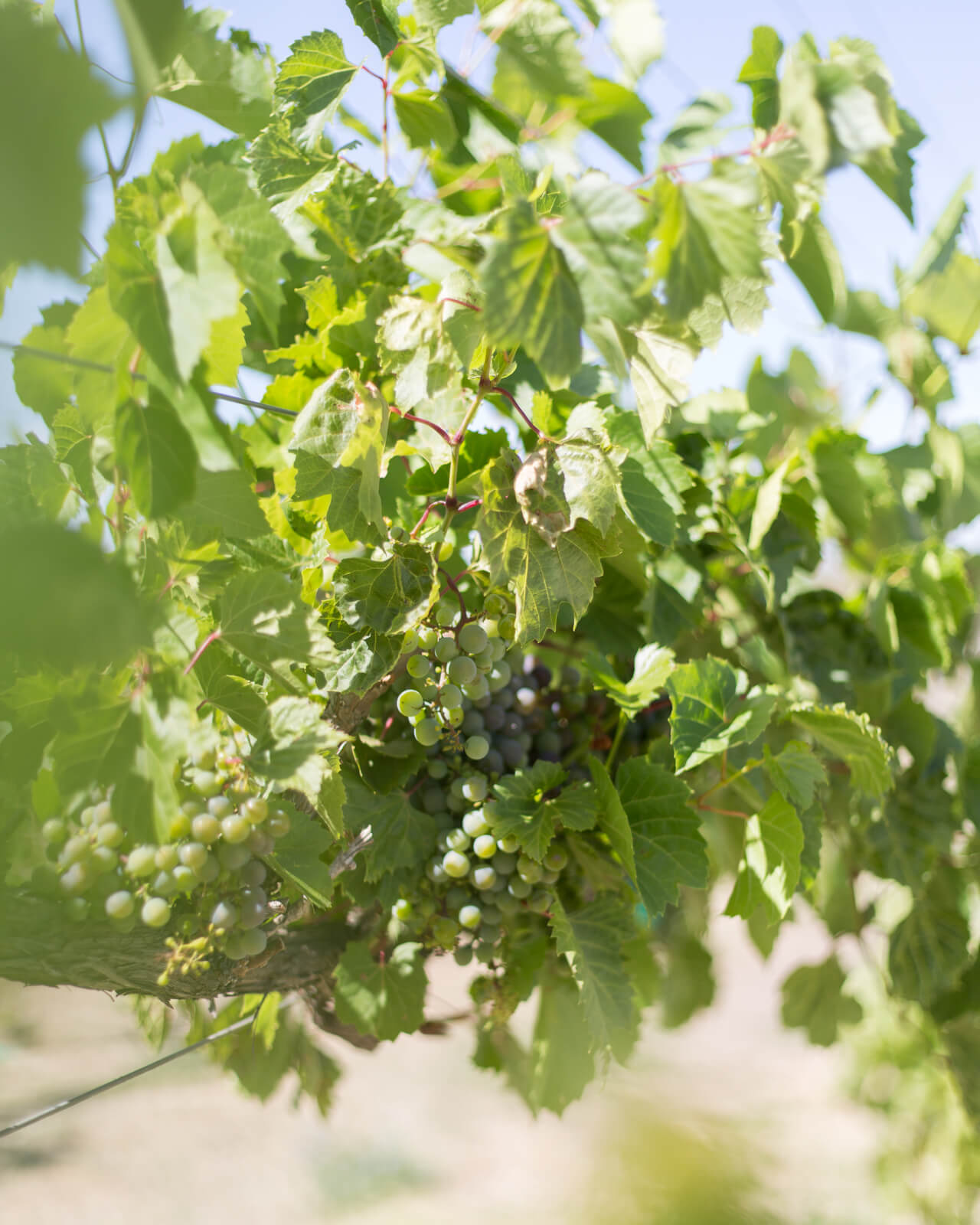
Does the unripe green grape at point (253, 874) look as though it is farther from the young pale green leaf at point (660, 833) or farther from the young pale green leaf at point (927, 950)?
the young pale green leaf at point (927, 950)

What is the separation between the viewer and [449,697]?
1.22 feet

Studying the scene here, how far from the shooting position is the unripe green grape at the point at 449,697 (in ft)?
1.22

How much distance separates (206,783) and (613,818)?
0.70ft

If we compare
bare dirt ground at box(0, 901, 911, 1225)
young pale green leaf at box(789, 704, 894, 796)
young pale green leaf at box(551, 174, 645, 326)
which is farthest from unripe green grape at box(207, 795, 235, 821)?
bare dirt ground at box(0, 901, 911, 1225)

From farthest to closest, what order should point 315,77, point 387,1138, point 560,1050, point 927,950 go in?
1. point 387,1138
2. point 927,950
3. point 560,1050
4. point 315,77

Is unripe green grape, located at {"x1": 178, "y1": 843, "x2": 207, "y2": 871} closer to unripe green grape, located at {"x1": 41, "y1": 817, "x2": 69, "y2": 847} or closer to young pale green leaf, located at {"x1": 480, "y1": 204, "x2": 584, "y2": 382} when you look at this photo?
unripe green grape, located at {"x1": 41, "y1": 817, "x2": 69, "y2": 847}

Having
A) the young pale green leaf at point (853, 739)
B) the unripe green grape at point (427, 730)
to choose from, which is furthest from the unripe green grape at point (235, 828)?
the young pale green leaf at point (853, 739)

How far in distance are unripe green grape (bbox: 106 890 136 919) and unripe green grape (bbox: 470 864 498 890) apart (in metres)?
0.18

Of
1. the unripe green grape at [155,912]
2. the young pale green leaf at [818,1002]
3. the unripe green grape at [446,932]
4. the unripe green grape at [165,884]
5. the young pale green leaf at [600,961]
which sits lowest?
the young pale green leaf at [818,1002]

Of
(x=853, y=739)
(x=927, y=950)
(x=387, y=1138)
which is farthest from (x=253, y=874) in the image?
(x=387, y=1138)

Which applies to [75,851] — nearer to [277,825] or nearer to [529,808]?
[277,825]

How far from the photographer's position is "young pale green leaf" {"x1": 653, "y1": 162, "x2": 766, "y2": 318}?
0.80 ft

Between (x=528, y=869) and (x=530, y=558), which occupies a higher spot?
(x=530, y=558)

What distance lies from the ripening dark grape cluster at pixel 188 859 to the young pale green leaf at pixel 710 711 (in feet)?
0.72
